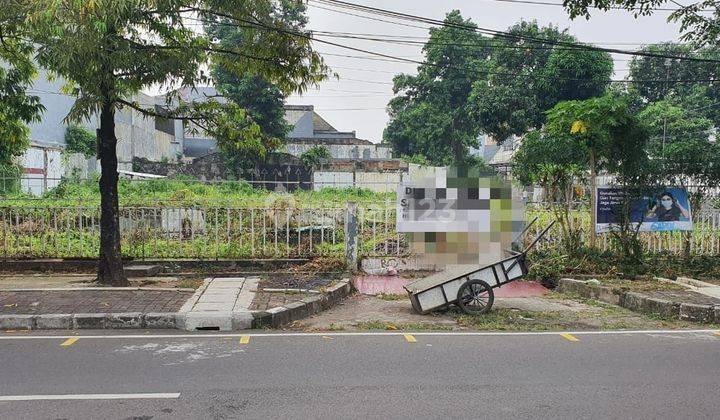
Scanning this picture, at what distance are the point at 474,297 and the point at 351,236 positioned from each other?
333 centimetres

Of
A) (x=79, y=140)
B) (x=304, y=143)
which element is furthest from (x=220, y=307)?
(x=304, y=143)

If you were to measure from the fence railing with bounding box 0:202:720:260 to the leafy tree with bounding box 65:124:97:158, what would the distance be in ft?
66.8

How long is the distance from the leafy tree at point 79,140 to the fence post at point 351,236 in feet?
75.8

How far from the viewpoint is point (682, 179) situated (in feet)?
37.9

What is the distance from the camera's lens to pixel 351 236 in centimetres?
1111

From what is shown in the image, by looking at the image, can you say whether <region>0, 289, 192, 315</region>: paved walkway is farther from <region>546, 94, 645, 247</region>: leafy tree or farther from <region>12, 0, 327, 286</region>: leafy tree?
<region>546, 94, 645, 247</region>: leafy tree

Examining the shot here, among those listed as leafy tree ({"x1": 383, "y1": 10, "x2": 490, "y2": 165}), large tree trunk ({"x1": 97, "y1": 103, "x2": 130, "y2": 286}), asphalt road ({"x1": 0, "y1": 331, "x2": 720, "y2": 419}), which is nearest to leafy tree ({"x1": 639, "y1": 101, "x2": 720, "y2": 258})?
asphalt road ({"x1": 0, "y1": 331, "x2": 720, "y2": 419})

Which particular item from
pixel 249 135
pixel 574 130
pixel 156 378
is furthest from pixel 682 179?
pixel 156 378

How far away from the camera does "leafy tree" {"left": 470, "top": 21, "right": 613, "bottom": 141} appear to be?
27.6 metres

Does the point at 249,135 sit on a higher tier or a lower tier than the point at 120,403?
higher

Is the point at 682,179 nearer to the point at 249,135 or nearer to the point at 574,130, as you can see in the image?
the point at 574,130

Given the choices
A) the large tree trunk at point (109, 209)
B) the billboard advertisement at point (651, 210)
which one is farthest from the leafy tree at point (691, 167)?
the large tree trunk at point (109, 209)

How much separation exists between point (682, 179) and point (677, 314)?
13.4ft

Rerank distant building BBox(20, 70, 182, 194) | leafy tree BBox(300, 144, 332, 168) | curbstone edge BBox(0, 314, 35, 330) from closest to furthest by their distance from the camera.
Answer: curbstone edge BBox(0, 314, 35, 330)
distant building BBox(20, 70, 182, 194)
leafy tree BBox(300, 144, 332, 168)
